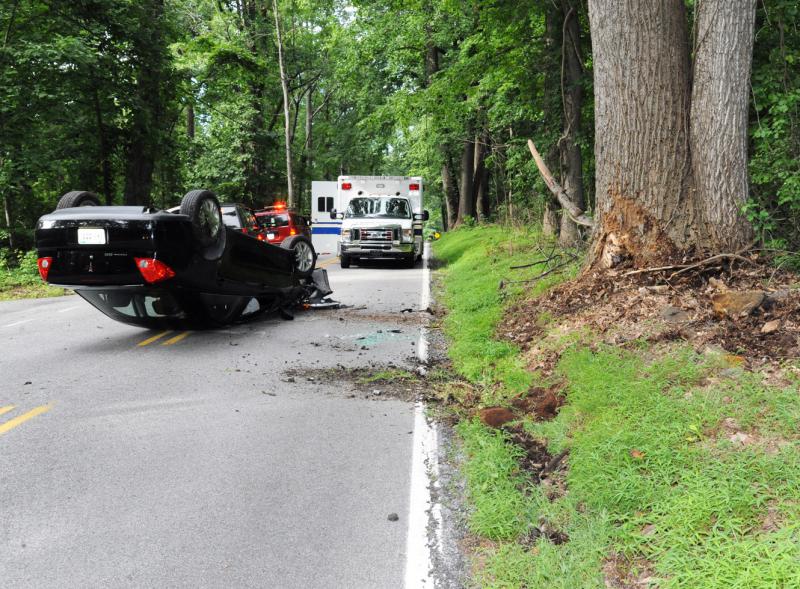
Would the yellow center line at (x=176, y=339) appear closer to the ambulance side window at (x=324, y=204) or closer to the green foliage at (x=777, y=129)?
the green foliage at (x=777, y=129)

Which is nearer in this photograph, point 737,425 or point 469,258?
point 737,425

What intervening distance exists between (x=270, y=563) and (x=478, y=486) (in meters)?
1.51

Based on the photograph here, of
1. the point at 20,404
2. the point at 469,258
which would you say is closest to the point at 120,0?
the point at 469,258

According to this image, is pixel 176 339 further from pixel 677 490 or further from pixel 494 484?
pixel 677 490

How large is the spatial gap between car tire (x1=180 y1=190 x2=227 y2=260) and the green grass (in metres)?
3.47

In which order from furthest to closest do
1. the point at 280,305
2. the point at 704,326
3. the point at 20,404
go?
the point at 280,305 < the point at 20,404 < the point at 704,326

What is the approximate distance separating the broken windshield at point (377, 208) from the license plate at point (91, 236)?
45.4ft

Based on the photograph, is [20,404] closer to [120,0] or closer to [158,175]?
[120,0]

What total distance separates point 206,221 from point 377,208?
13368 millimetres

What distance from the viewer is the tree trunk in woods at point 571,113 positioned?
13.0 metres

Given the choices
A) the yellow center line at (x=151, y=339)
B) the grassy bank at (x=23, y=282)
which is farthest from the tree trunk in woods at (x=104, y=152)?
the yellow center line at (x=151, y=339)

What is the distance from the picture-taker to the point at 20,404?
620 centimetres

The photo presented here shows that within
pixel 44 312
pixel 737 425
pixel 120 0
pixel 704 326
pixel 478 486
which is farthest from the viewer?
pixel 120 0

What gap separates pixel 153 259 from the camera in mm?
7785
